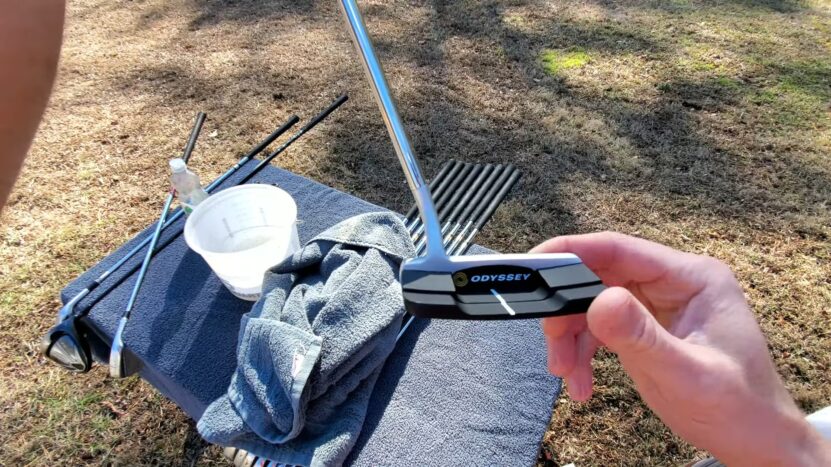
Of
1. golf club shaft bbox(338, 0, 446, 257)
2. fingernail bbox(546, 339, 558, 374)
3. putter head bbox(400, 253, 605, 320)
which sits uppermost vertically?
golf club shaft bbox(338, 0, 446, 257)

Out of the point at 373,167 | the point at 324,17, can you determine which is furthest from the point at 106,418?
the point at 324,17

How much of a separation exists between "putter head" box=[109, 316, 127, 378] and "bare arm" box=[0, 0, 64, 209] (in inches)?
22.0

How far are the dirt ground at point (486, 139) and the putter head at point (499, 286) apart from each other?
36.6 inches

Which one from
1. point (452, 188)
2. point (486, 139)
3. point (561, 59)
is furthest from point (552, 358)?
point (561, 59)

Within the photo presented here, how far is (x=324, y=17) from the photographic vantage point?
10.8ft

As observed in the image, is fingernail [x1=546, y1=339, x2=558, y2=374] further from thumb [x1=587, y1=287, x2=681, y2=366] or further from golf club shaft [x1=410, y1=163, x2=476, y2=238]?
golf club shaft [x1=410, y1=163, x2=476, y2=238]

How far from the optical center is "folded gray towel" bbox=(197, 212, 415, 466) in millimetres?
1050

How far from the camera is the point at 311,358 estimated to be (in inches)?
41.5

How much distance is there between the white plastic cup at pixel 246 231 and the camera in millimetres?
1286

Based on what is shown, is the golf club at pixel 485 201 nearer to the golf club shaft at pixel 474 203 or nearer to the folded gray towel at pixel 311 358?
the golf club shaft at pixel 474 203

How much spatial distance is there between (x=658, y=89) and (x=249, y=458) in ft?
8.24

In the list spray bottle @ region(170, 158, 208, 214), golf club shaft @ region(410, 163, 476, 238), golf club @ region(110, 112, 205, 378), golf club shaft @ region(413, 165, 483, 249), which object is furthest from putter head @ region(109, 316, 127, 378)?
golf club shaft @ region(410, 163, 476, 238)

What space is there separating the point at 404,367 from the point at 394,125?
61 centimetres

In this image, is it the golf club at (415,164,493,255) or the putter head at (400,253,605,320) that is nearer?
the putter head at (400,253,605,320)
